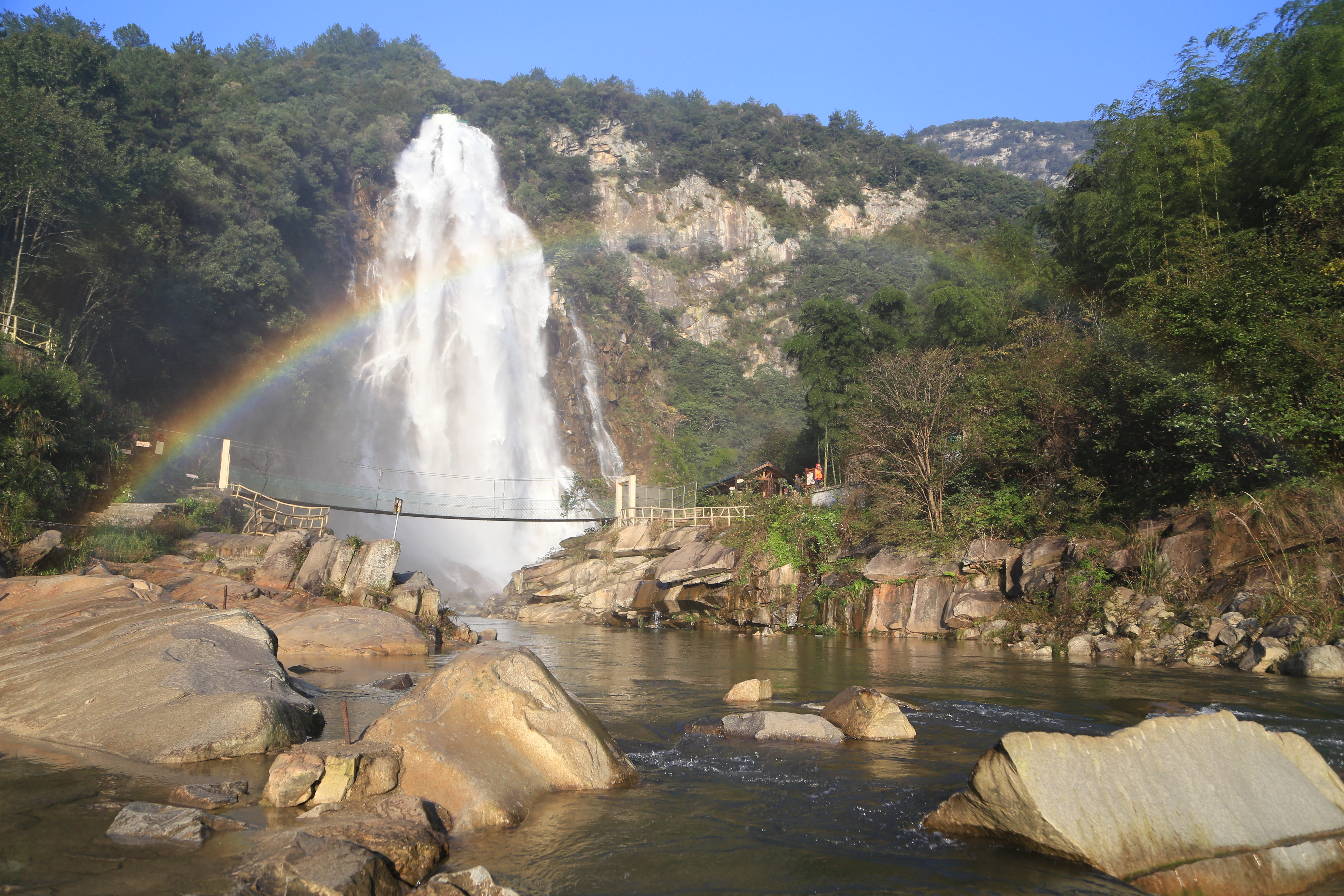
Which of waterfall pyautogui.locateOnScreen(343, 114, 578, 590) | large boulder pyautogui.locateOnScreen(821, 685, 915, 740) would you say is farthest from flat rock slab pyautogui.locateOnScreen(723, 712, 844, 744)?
waterfall pyautogui.locateOnScreen(343, 114, 578, 590)

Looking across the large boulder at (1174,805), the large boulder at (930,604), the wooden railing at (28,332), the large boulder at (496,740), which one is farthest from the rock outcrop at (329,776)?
the wooden railing at (28,332)

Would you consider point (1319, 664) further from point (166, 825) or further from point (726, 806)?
point (166, 825)

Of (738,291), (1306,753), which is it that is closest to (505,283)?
(738,291)

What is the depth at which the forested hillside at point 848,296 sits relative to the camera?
15.2 m

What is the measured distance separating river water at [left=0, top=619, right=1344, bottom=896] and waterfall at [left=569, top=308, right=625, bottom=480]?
1871 inches

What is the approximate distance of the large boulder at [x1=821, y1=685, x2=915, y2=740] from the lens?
7508 millimetres

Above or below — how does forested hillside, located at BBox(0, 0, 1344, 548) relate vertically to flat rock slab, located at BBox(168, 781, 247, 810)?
above

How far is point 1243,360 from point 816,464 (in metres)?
25.9

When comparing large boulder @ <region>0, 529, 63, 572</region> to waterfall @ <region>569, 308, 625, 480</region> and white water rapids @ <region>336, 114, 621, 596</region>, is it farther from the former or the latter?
waterfall @ <region>569, 308, 625, 480</region>

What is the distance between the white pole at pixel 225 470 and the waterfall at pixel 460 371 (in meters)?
18.4

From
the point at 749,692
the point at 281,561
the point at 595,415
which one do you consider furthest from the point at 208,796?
the point at 595,415

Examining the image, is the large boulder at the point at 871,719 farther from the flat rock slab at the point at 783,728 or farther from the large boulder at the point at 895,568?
the large boulder at the point at 895,568

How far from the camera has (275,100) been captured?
65312 mm

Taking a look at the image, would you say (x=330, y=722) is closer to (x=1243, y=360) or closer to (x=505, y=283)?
(x=1243, y=360)
